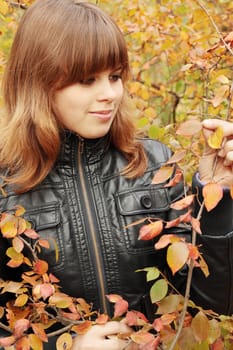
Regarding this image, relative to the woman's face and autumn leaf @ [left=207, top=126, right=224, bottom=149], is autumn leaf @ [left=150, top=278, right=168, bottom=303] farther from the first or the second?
the woman's face

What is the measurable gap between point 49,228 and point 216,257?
1.79 ft

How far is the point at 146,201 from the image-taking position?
5.93 feet

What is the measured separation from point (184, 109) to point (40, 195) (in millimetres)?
1916

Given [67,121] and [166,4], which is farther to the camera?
[166,4]

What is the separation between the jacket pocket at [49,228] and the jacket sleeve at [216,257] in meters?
0.43

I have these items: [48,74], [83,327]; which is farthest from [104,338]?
[48,74]

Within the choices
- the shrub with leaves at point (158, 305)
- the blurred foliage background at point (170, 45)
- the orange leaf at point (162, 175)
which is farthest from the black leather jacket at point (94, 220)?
the blurred foliage background at point (170, 45)

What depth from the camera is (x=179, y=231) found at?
1.79 metres

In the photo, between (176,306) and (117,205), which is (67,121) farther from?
(176,306)

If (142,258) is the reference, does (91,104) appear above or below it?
above

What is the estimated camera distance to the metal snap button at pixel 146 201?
70.9 inches

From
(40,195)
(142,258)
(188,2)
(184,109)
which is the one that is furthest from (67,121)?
(184,109)

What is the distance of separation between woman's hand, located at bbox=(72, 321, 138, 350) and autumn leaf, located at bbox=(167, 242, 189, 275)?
425mm

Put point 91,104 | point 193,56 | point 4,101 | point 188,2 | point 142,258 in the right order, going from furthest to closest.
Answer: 1. point 188,2
2. point 193,56
3. point 4,101
4. point 142,258
5. point 91,104
